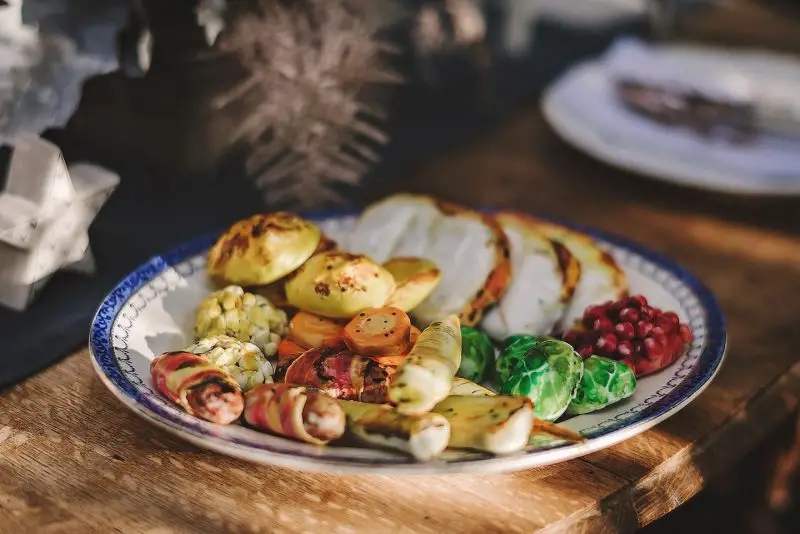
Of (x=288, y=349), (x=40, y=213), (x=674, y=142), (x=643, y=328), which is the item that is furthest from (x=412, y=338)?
(x=674, y=142)

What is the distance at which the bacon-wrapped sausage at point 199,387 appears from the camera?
0.71m

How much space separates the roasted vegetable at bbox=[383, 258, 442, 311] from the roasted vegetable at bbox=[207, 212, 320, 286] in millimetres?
95

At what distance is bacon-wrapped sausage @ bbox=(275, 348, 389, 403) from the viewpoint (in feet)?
2.44

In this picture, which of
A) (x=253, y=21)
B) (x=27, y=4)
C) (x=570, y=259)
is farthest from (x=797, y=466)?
(x=27, y=4)

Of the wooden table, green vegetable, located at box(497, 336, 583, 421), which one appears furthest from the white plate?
green vegetable, located at box(497, 336, 583, 421)

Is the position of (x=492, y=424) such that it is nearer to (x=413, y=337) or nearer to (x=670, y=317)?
(x=413, y=337)

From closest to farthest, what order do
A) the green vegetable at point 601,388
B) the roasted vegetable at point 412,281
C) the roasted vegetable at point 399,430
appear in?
1. the roasted vegetable at point 399,430
2. the green vegetable at point 601,388
3. the roasted vegetable at point 412,281

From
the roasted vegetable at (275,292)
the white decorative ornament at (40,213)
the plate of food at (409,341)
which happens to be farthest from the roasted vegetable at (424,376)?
the white decorative ornament at (40,213)

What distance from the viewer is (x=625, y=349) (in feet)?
2.73

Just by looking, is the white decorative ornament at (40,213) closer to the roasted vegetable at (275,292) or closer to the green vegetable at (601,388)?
the roasted vegetable at (275,292)

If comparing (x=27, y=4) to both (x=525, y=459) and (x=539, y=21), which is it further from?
(x=539, y=21)

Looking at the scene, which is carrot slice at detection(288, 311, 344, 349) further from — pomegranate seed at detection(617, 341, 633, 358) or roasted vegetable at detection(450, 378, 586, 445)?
pomegranate seed at detection(617, 341, 633, 358)

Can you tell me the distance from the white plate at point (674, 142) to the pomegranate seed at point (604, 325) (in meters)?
0.54

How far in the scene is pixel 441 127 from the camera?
1.61 metres
